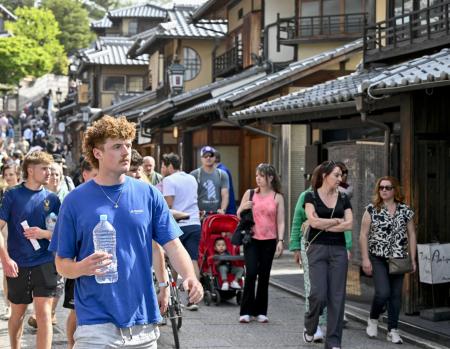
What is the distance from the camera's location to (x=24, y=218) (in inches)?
316

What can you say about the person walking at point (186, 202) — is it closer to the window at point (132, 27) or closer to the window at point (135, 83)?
the window at point (135, 83)

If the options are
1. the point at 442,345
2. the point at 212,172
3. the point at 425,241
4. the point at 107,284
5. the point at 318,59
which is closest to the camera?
the point at 107,284

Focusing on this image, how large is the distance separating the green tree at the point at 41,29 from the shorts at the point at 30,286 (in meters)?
76.6

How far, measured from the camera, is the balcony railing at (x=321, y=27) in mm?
21906

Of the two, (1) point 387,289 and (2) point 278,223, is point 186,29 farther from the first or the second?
(1) point 387,289

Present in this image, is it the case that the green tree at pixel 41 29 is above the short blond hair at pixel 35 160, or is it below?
above

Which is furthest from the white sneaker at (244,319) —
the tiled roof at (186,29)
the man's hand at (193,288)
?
the tiled roof at (186,29)

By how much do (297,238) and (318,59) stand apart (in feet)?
34.5

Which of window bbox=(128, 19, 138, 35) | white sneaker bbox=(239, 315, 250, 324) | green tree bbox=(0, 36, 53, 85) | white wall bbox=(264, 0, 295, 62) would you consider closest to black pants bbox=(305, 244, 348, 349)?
white sneaker bbox=(239, 315, 250, 324)

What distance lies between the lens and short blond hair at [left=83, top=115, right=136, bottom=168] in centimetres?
503

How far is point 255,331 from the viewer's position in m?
10.5

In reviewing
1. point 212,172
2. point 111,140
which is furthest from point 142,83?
point 111,140

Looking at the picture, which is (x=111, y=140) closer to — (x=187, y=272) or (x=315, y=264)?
(x=187, y=272)

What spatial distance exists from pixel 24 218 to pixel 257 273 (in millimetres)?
3774
